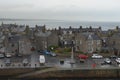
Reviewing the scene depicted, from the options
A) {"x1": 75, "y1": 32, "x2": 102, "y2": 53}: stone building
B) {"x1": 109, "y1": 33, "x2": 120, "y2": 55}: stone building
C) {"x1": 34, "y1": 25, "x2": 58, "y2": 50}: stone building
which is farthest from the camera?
{"x1": 34, "y1": 25, "x2": 58, "y2": 50}: stone building

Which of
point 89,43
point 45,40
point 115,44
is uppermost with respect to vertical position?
point 45,40

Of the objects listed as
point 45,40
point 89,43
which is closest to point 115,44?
point 89,43

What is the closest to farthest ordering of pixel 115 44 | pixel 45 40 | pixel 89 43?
pixel 89 43 < pixel 115 44 < pixel 45 40

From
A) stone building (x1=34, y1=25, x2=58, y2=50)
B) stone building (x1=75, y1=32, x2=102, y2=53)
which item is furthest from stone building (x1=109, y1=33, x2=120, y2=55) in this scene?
stone building (x1=34, y1=25, x2=58, y2=50)

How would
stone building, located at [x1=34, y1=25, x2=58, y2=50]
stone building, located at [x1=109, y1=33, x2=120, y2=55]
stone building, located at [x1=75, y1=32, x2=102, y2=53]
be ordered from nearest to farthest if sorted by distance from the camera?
stone building, located at [x1=109, y1=33, x2=120, y2=55]
stone building, located at [x1=75, y1=32, x2=102, y2=53]
stone building, located at [x1=34, y1=25, x2=58, y2=50]

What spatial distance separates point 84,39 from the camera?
48906mm

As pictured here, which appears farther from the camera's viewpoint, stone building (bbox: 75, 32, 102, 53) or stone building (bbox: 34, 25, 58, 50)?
stone building (bbox: 34, 25, 58, 50)

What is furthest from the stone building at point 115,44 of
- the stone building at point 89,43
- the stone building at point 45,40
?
the stone building at point 45,40

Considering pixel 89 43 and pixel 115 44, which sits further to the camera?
pixel 115 44

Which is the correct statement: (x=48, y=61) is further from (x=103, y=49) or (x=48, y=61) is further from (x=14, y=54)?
(x=103, y=49)

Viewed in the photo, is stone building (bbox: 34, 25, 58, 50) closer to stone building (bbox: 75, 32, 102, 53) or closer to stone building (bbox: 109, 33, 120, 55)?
stone building (bbox: 75, 32, 102, 53)

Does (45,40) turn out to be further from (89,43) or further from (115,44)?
(115,44)

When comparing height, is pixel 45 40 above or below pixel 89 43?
above

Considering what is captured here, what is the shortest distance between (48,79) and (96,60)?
35.7 feet
